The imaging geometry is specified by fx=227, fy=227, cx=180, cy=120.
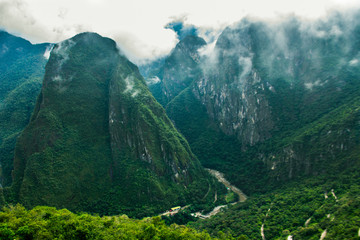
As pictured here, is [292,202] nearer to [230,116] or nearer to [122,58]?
[230,116]

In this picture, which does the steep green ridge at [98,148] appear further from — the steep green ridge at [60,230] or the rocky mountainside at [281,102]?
the steep green ridge at [60,230]

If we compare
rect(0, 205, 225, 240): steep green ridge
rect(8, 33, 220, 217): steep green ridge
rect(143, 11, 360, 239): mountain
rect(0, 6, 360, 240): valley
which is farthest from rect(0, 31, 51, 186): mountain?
rect(143, 11, 360, 239): mountain

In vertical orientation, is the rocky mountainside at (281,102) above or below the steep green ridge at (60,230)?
above

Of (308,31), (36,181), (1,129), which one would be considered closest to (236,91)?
(308,31)

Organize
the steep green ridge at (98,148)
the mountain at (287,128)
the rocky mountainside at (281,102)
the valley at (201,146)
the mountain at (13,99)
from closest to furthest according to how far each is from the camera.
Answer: the valley at (201,146)
the mountain at (287,128)
the steep green ridge at (98,148)
the rocky mountainside at (281,102)
the mountain at (13,99)

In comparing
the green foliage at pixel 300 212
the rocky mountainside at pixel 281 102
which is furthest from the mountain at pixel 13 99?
the rocky mountainside at pixel 281 102

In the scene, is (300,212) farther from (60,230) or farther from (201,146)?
(201,146)
